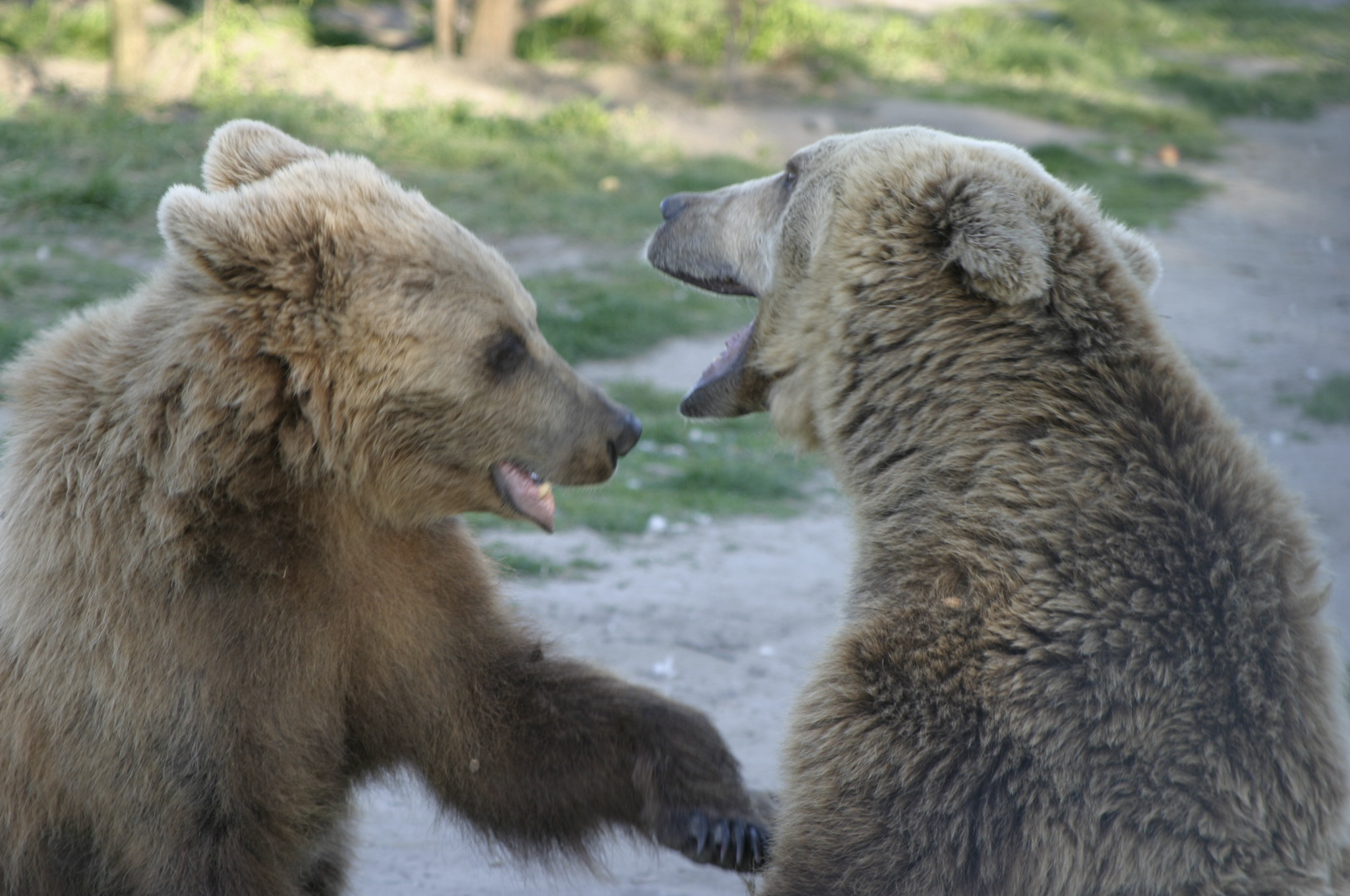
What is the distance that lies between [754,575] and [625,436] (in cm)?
262

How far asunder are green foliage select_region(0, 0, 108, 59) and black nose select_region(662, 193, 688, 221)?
1173 cm

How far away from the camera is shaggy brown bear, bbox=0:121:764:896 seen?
8.64 ft

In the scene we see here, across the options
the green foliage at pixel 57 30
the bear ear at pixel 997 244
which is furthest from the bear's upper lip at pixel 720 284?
the green foliage at pixel 57 30

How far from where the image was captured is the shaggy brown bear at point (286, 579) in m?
2.63

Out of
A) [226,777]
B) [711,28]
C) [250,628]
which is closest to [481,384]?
[250,628]

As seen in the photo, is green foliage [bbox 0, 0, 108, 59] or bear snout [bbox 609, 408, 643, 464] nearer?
bear snout [bbox 609, 408, 643, 464]

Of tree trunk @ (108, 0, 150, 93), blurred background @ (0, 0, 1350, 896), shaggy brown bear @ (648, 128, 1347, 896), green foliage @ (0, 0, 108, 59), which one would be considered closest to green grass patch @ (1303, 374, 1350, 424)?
blurred background @ (0, 0, 1350, 896)

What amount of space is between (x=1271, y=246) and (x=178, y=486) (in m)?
12.8

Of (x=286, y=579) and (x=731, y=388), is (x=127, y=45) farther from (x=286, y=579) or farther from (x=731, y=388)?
(x=286, y=579)

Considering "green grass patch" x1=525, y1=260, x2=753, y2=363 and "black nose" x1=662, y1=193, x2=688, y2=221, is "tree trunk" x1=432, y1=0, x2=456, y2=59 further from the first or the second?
"black nose" x1=662, y1=193, x2=688, y2=221

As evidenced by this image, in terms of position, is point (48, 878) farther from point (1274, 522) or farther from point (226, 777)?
point (1274, 522)

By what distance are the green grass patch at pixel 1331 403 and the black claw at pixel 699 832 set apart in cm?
623

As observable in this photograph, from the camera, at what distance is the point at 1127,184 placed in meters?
15.5

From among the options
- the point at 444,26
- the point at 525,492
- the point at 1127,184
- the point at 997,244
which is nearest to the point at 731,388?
the point at 525,492
